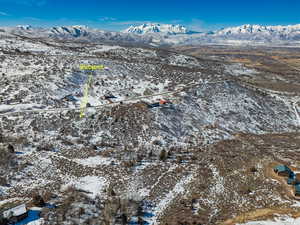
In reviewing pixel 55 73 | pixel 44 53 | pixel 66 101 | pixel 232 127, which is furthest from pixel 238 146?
pixel 44 53

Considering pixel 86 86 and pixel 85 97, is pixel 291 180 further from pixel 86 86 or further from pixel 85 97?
pixel 86 86

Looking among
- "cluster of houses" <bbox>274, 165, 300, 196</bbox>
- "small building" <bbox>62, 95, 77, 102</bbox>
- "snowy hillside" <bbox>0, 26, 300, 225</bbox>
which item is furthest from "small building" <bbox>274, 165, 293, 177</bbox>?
"small building" <bbox>62, 95, 77, 102</bbox>

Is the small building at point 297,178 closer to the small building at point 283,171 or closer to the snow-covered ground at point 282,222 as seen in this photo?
the small building at point 283,171

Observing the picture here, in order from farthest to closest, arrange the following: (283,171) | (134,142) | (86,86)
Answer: (86,86), (134,142), (283,171)

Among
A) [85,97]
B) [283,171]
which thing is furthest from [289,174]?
[85,97]

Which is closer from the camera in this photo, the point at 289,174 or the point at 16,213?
the point at 16,213

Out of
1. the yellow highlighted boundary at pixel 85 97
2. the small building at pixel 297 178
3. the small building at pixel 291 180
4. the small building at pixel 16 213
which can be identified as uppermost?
the yellow highlighted boundary at pixel 85 97

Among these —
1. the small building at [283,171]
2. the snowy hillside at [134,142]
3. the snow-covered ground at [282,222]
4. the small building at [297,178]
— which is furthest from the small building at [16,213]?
the small building at [297,178]

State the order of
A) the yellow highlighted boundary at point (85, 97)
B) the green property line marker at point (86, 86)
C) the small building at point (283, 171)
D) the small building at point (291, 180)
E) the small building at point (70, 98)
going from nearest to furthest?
the small building at point (291, 180)
the small building at point (283, 171)
the yellow highlighted boundary at point (85, 97)
the green property line marker at point (86, 86)
the small building at point (70, 98)

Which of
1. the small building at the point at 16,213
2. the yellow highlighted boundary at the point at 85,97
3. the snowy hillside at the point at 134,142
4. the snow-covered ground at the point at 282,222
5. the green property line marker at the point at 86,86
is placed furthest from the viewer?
the green property line marker at the point at 86,86

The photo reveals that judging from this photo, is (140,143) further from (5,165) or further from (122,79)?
(122,79)
